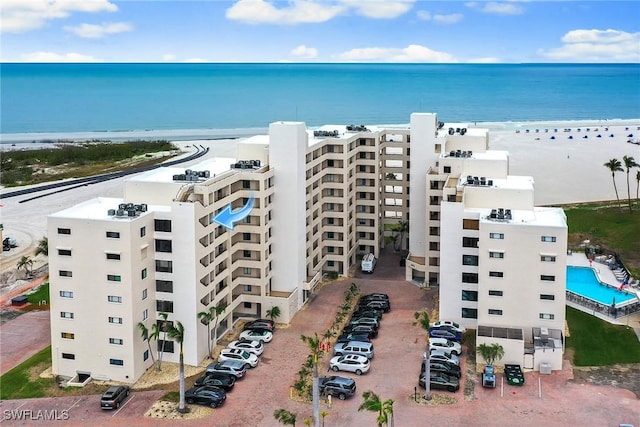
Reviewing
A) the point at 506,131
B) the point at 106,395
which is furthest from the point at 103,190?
the point at 506,131

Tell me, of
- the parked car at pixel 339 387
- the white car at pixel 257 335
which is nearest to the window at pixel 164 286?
the white car at pixel 257 335

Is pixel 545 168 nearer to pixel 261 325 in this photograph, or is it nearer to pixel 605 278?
pixel 605 278

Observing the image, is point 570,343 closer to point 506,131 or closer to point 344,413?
point 344,413

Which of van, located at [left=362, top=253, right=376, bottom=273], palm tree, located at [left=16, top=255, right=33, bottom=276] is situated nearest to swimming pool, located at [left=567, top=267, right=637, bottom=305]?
van, located at [left=362, top=253, right=376, bottom=273]

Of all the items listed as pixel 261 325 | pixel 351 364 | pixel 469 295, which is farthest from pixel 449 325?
pixel 261 325

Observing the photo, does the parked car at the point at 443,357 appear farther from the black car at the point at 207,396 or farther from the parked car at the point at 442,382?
the black car at the point at 207,396
